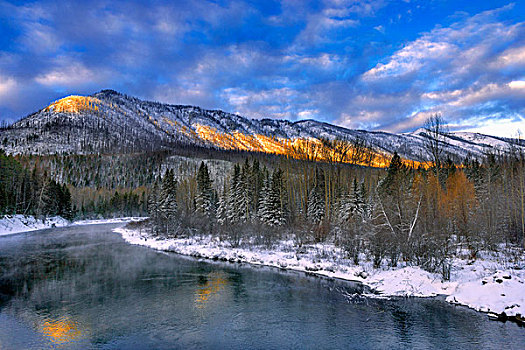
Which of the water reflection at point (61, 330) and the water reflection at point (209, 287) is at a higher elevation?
the water reflection at point (61, 330)

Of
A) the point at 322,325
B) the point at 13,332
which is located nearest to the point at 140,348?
the point at 13,332

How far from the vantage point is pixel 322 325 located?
42.0ft

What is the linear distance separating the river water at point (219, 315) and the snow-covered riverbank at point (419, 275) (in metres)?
1.16

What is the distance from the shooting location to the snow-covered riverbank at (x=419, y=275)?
14438 mm

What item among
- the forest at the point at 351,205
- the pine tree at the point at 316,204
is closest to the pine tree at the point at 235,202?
the forest at the point at 351,205

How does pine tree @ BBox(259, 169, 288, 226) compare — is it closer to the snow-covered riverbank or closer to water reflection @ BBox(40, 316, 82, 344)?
the snow-covered riverbank

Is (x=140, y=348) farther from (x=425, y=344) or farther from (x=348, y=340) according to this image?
(x=425, y=344)

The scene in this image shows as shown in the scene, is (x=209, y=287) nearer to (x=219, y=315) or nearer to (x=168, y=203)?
(x=219, y=315)

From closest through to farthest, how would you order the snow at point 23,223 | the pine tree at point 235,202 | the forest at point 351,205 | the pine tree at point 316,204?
the forest at point 351,205 → the pine tree at point 316,204 → the pine tree at point 235,202 → the snow at point 23,223

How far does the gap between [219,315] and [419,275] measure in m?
12.0

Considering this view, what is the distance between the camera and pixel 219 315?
14195 millimetres

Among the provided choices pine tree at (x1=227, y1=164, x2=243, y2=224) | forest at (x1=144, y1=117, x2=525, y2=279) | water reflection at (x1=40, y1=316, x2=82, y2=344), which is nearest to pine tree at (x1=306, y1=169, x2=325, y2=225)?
forest at (x1=144, y1=117, x2=525, y2=279)

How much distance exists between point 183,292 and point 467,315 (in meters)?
14.0

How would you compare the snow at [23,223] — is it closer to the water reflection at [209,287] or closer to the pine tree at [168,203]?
the pine tree at [168,203]
